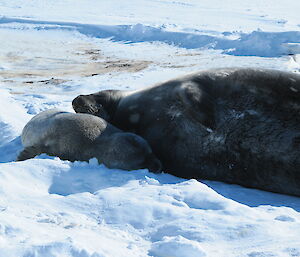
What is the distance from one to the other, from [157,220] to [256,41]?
33.4 ft

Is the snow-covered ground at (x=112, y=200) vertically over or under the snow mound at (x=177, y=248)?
under

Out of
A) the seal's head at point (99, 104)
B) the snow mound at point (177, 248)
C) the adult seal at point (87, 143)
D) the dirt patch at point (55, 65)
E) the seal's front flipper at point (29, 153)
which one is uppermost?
the seal's head at point (99, 104)

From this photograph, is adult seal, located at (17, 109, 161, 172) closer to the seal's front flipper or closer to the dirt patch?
the seal's front flipper

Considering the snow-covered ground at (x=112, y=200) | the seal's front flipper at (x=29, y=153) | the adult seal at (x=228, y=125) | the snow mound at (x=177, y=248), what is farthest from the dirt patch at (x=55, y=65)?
the snow mound at (x=177, y=248)

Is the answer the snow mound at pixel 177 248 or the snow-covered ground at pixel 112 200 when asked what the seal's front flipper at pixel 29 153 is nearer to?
the snow-covered ground at pixel 112 200

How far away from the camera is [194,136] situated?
3594 millimetres

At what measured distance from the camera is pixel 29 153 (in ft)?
12.6

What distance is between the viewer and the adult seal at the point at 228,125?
3391 mm

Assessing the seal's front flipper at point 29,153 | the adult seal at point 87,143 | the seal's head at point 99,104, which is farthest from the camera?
the seal's head at point 99,104

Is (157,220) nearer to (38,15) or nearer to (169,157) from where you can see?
(169,157)

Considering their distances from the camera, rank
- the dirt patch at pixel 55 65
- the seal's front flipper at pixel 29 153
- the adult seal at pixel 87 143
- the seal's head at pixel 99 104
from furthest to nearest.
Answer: the dirt patch at pixel 55 65
the seal's head at pixel 99 104
the seal's front flipper at pixel 29 153
the adult seal at pixel 87 143

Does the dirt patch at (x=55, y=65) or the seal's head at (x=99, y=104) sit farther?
the dirt patch at (x=55, y=65)

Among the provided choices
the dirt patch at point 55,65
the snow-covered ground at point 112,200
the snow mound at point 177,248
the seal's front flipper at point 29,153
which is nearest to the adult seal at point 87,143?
the seal's front flipper at point 29,153

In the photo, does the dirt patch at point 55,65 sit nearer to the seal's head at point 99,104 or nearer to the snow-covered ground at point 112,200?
the snow-covered ground at point 112,200
